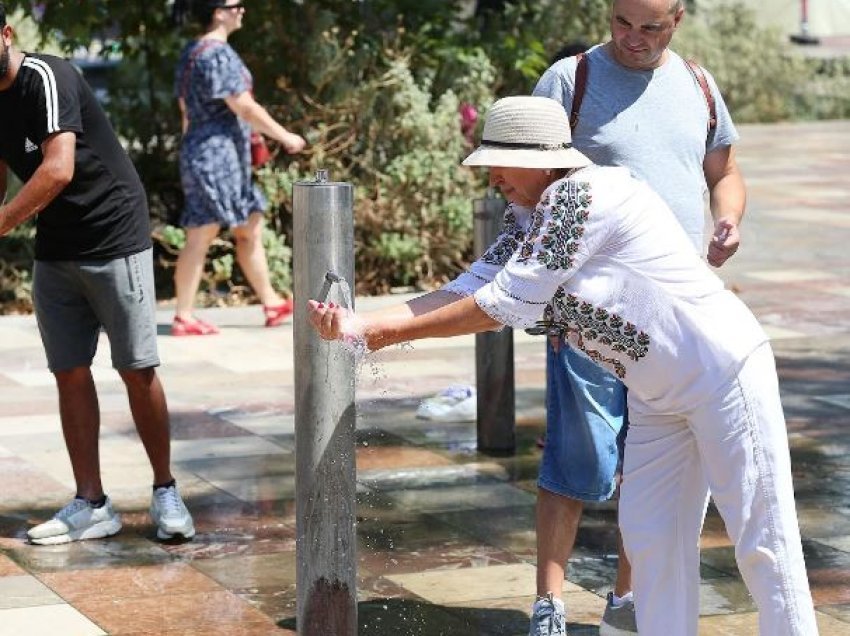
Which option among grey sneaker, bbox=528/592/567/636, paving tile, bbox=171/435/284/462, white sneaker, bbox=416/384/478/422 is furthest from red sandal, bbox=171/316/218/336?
grey sneaker, bbox=528/592/567/636

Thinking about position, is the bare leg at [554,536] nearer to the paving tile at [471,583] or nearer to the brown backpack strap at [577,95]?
the paving tile at [471,583]

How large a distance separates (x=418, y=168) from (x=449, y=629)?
6882 mm

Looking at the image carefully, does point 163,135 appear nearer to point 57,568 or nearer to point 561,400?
point 57,568

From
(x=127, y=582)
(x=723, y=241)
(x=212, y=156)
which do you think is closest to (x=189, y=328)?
(x=212, y=156)

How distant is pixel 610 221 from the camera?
4.18m

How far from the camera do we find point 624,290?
4227 mm

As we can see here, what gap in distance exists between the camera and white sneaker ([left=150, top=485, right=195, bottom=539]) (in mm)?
6145

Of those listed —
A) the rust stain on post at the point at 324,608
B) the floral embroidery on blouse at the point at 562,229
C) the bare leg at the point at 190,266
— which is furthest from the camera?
the bare leg at the point at 190,266

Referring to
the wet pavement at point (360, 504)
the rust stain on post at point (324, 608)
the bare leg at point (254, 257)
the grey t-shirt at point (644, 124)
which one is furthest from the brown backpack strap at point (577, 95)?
the bare leg at point (254, 257)

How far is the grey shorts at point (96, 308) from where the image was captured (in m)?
6.06

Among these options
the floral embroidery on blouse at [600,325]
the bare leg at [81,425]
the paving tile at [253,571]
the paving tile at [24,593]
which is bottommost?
the paving tile at [253,571]

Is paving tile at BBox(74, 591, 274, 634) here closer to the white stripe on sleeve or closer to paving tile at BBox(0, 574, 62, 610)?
paving tile at BBox(0, 574, 62, 610)

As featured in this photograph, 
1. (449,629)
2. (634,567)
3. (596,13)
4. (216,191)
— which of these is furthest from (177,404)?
(596,13)

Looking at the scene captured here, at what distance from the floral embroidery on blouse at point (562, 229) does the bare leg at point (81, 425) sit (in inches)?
97.2
